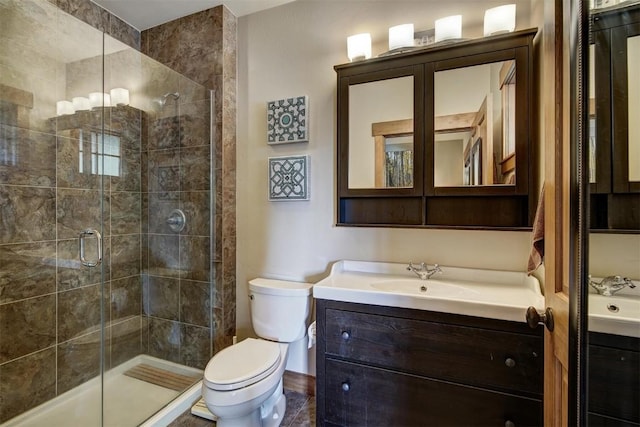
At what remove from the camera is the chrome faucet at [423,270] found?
1.56 meters

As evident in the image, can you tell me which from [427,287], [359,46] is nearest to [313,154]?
[359,46]

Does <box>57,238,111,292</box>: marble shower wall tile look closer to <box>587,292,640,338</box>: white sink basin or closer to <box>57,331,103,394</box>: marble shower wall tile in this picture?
<box>57,331,103,394</box>: marble shower wall tile

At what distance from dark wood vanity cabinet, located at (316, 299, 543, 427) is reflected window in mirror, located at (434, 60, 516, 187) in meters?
0.73

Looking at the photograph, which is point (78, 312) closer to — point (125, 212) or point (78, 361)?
point (78, 361)

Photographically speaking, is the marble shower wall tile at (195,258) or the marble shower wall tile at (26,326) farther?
the marble shower wall tile at (195,258)

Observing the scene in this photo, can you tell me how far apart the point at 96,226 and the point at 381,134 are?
1923 millimetres

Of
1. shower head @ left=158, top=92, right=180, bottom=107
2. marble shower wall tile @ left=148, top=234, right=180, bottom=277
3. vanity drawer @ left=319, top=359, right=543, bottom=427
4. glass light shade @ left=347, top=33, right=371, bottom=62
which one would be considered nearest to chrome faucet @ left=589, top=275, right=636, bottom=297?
vanity drawer @ left=319, top=359, right=543, bottom=427

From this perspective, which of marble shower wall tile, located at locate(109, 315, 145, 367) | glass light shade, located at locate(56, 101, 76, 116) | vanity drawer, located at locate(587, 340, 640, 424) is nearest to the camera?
vanity drawer, located at locate(587, 340, 640, 424)

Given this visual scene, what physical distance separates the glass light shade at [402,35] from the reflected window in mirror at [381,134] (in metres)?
0.18

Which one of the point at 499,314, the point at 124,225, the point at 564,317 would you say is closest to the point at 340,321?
the point at 499,314

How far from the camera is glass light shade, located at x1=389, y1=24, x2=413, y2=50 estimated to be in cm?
157

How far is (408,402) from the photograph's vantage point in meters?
1.28

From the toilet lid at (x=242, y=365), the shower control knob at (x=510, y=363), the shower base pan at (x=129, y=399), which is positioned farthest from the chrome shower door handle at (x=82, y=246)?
the shower control knob at (x=510, y=363)

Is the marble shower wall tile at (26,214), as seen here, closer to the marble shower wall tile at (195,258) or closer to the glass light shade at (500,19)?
the marble shower wall tile at (195,258)
